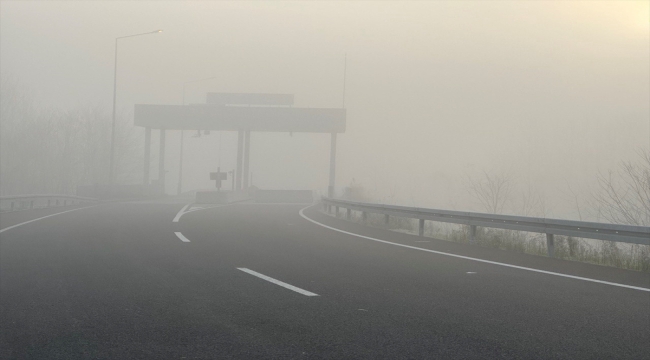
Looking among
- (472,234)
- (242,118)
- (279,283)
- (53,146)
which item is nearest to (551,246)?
(472,234)

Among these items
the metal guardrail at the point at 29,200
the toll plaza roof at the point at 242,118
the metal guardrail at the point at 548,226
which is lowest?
the metal guardrail at the point at 29,200

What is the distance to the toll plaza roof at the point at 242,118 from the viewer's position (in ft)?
175

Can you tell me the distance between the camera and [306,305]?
682 centimetres

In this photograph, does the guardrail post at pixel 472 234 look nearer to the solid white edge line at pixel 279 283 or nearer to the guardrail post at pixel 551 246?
the guardrail post at pixel 551 246

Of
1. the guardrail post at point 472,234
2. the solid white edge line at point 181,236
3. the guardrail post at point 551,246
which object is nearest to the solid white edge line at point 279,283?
the solid white edge line at point 181,236

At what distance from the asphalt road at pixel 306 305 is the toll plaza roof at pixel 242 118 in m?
40.7

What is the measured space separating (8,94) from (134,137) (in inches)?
815

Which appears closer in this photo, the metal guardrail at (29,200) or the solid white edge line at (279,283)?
the solid white edge line at (279,283)

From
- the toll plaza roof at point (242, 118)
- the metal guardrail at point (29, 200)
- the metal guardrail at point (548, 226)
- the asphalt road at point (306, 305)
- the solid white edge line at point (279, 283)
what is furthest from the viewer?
the toll plaza roof at point (242, 118)

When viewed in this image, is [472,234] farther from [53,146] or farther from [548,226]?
[53,146]

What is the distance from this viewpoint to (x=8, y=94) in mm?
55312

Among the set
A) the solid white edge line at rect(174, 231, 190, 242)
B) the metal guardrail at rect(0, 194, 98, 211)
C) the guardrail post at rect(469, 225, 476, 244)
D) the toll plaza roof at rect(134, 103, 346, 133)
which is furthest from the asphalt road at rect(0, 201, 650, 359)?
the toll plaza roof at rect(134, 103, 346, 133)

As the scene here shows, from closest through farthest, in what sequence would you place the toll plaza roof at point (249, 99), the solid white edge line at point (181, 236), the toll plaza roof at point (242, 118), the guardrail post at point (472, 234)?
the solid white edge line at point (181, 236) → the guardrail post at point (472, 234) → the toll plaza roof at point (242, 118) → the toll plaza roof at point (249, 99)

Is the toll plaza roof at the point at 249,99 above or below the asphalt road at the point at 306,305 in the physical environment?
above
